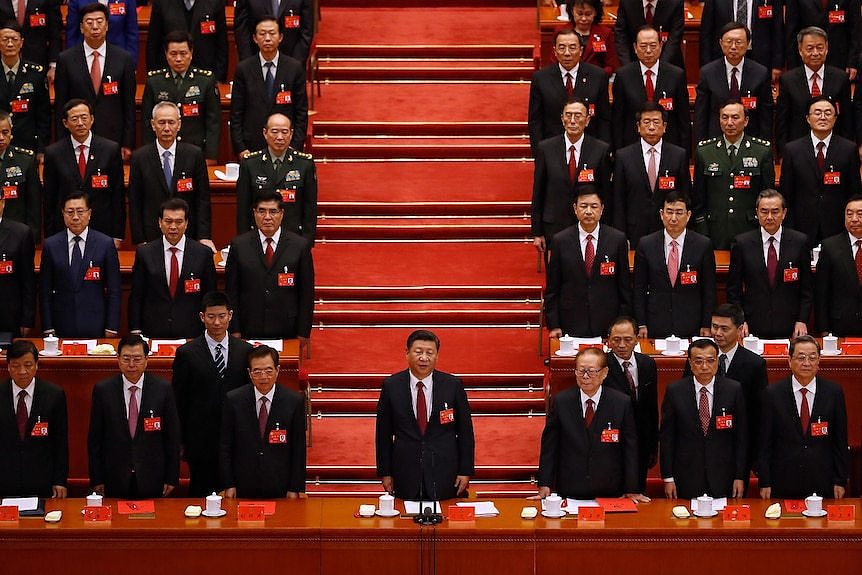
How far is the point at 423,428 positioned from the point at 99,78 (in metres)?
3.61

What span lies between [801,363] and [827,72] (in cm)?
292

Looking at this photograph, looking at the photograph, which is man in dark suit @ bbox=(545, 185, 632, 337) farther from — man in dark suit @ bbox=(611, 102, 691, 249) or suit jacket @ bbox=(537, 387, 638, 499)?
suit jacket @ bbox=(537, 387, 638, 499)

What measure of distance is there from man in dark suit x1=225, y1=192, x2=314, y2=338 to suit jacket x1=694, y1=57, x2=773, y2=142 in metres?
2.82

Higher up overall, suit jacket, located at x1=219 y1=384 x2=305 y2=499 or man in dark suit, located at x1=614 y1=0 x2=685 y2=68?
man in dark suit, located at x1=614 y1=0 x2=685 y2=68

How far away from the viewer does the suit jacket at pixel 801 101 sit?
10211mm

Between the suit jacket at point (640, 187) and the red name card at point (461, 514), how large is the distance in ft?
9.01

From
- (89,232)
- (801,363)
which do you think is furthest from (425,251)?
(801,363)

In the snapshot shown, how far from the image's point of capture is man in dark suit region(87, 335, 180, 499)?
801cm

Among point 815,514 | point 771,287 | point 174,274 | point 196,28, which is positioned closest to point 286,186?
point 174,274

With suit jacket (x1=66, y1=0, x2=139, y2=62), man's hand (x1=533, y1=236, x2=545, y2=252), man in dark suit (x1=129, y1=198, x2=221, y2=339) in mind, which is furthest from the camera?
suit jacket (x1=66, y1=0, x2=139, y2=62)

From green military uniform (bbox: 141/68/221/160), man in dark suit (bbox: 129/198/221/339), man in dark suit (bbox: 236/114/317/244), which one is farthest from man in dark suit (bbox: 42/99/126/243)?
man in dark suit (bbox: 129/198/221/339)

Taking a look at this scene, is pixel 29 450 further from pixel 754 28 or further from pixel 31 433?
pixel 754 28

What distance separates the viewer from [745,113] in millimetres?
9859

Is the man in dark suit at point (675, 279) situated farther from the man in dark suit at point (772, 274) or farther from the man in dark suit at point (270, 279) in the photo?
the man in dark suit at point (270, 279)
